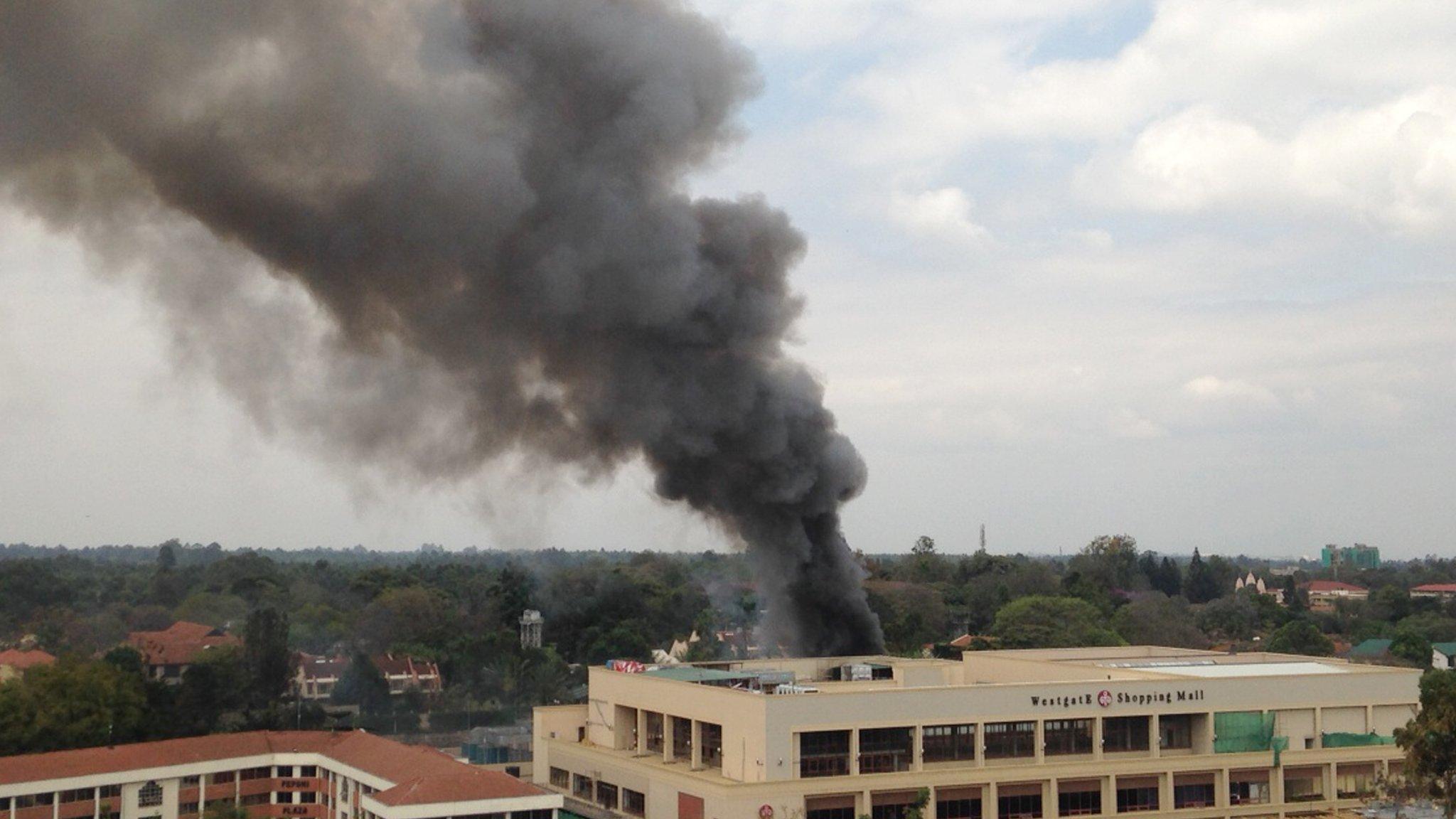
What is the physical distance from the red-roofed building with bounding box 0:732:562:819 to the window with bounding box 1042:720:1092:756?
13.7 metres

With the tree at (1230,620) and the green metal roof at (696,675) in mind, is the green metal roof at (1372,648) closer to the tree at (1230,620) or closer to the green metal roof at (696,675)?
the tree at (1230,620)

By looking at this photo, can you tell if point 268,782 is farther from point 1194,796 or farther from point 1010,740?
A: point 1194,796

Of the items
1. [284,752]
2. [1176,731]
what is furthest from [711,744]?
[284,752]

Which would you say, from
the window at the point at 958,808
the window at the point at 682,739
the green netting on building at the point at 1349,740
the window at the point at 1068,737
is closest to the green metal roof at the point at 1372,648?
the green netting on building at the point at 1349,740

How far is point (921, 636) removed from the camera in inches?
3873

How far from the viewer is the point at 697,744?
4006 centimetres

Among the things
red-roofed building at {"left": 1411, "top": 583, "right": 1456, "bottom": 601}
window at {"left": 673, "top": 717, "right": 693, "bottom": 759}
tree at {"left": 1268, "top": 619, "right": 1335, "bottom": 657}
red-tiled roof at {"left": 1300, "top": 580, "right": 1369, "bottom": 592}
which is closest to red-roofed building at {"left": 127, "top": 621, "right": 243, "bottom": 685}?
window at {"left": 673, "top": 717, "right": 693, "bottom": 759}

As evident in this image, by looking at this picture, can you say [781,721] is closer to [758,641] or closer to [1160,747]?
[1160,747]

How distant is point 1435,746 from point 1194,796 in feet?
24.2

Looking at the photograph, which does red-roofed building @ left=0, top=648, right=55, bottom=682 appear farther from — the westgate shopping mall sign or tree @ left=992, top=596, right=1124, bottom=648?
tree @ left=992, top=596, right=1124, bottom=648

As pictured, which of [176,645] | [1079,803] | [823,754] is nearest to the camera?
[823,754]

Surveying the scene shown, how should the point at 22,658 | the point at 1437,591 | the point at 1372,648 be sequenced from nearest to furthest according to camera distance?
the point at 22,658 → the point at 1372,648 → the point at 1437,591

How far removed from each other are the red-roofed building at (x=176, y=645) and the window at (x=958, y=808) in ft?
147

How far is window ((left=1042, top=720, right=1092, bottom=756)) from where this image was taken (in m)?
40.0
